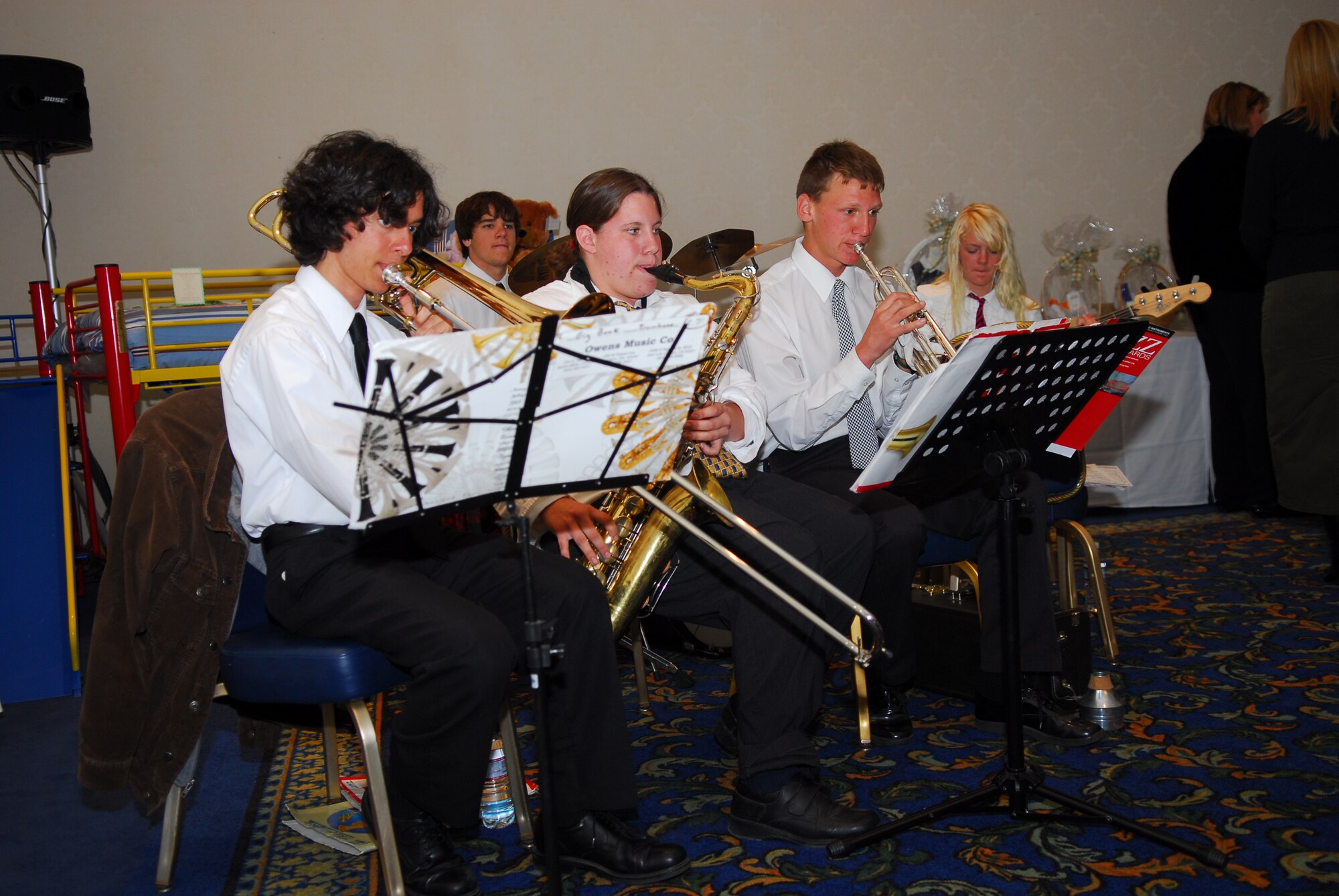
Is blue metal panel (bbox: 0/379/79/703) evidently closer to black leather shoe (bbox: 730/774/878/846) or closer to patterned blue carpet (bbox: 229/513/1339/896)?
patterned blue carpet (bbox: 229/513/1339/896)

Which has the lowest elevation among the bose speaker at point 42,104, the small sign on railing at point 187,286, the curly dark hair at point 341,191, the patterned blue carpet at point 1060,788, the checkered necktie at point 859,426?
the patterned blue carpet at point 1060,788

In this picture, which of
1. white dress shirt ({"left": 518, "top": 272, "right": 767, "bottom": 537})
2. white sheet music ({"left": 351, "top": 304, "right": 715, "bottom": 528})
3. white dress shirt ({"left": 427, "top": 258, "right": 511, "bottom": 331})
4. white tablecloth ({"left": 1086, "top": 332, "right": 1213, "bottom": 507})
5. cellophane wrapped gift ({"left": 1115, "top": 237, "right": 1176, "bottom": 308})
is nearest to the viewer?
white sheet music ({"left": 351, "top": 304, "right": 715, "bottom": 528})

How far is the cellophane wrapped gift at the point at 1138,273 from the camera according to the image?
5.31 m

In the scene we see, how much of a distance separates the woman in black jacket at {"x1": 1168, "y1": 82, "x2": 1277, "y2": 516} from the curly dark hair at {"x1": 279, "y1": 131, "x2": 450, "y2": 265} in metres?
3.95

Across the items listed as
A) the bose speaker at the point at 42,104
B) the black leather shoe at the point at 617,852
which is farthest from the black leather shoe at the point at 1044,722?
the bose speaker at the point at 42,104

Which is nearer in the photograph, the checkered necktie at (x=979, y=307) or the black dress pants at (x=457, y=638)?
the black dress pants at (x=457, y=638)

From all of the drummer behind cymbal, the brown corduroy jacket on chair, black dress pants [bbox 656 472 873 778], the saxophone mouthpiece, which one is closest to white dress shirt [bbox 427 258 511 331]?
the drummer behind cymbal

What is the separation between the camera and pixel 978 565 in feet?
8.70

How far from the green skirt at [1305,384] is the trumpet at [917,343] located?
165 cm

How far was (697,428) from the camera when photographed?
2.18 m

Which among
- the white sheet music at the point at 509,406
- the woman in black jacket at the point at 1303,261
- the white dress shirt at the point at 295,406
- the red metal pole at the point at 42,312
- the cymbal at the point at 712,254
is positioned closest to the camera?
the white sheet music at the point at 509,406

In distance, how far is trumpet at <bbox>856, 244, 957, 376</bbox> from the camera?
2.65 meters

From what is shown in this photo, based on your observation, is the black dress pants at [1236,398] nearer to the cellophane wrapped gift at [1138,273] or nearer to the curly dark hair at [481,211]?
the cellophane wrapped gift at [1138,273]

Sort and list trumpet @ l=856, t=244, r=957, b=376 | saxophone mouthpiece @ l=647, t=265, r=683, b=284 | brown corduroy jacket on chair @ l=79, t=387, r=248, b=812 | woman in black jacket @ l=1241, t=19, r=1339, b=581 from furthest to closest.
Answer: woman in black jacket @ l=1241, t=19, r=1339, b=581 < trumpet @ l=856, t=244, r=957, b=376 < saxophone mouthpiece @ l=647, t=265, r=683, b=284 < brown corduroy jacket on chair @ l=79, t=387, r=248, b=812
